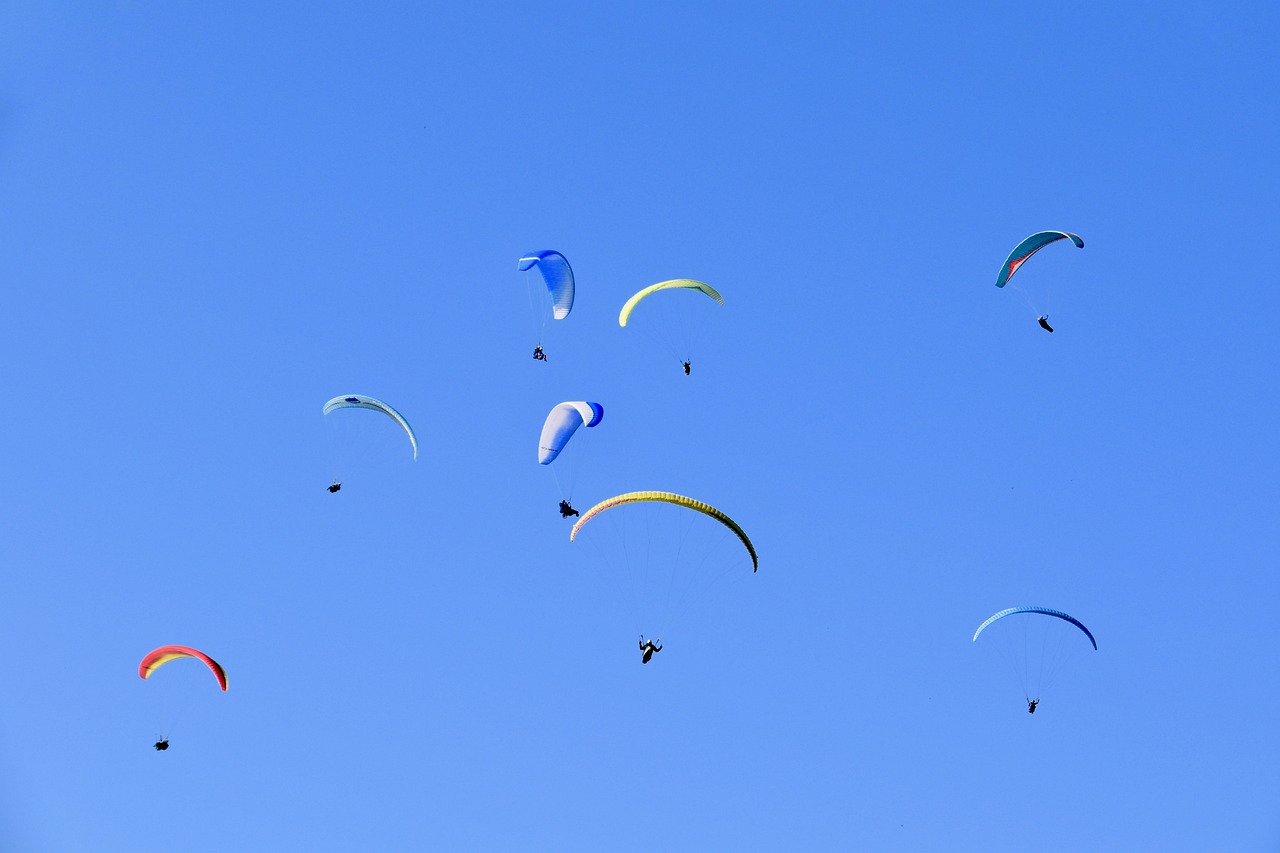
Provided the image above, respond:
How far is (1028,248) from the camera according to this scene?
35.9 m

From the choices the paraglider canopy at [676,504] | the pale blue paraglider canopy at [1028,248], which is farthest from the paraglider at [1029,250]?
the paraglider canopy at [676,504]

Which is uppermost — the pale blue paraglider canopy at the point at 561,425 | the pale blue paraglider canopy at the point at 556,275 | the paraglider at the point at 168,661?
the pale blue paraglider canopy at the point at 556,275

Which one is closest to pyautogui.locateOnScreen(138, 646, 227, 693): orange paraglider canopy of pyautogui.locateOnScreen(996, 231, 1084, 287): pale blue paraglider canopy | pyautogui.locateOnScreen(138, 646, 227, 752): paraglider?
pyautogui.locateOnScreen(138, 646, 227, 752): paraglider

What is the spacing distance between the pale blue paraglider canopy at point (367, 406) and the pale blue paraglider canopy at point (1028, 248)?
1339 centimetres

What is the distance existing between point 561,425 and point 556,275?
4.00 metres

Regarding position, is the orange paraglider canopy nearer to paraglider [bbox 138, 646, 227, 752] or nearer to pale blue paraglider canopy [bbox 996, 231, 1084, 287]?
paraglider [bbox 138, 646, 227, 752]

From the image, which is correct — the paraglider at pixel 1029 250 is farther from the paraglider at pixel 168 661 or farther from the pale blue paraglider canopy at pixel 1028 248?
the paraglider at pixel 168 661

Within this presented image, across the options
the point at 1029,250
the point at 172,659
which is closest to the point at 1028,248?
the point at 1029,250

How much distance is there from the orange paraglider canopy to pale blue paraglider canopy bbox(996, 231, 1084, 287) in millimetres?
18600

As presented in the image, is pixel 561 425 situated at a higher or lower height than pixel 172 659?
higher

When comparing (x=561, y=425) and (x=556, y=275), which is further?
(x=556, y=275)

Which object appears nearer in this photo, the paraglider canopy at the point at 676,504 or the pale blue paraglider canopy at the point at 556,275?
the paraglider canopy at the point at 676,504

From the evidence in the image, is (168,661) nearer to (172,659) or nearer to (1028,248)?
(172,659)

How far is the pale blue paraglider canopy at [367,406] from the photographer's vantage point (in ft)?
112
